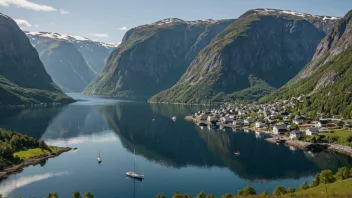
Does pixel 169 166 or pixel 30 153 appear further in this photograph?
pixel 30 153

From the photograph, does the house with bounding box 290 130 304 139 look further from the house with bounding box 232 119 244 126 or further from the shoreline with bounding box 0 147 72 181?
the shoreline with bounding box 0 147 72 181

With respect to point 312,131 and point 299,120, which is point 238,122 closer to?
point 299,120

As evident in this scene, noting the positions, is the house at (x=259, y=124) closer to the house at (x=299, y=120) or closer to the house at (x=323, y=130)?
the house at (x=299, y=120)

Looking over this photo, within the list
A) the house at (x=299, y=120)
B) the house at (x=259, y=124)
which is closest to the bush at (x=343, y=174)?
the house at (x=299, y=120)

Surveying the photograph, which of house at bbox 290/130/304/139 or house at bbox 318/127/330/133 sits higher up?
house at bbox 318/127/330/133

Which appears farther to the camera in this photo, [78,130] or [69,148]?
[78,130]

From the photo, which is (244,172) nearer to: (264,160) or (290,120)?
(264,160)

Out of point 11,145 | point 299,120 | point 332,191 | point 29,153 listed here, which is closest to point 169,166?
point 29,153

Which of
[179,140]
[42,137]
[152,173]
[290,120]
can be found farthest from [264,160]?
[42,137]

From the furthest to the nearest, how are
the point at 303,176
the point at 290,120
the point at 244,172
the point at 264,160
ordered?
1. the point at 290,120
2. the point at 264,160
3. the point at 244,172
4. the point at 303,176

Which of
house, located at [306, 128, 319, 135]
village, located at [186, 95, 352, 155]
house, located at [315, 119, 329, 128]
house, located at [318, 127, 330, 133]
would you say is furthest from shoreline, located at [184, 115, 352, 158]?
house, located at [315, 119, 329, 128]

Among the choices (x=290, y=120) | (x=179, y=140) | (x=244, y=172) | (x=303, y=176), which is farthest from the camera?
(x=290, y=120)
